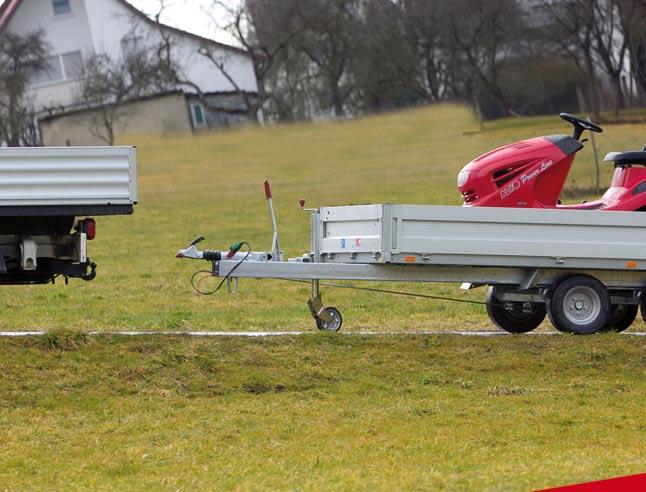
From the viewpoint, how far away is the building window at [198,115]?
125 feet

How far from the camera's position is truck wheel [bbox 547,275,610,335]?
42.8 ft

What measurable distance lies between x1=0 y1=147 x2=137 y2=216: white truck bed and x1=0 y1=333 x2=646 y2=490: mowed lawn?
1238 millimetres

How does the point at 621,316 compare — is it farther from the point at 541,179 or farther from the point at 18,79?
the point at 18,79

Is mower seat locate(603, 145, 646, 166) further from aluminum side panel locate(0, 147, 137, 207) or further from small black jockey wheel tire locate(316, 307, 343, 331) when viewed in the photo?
aluminum side panel locate(0, 147, 137, 207)

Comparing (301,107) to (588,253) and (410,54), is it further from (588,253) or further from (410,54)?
(588,253)

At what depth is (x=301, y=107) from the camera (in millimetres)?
34375

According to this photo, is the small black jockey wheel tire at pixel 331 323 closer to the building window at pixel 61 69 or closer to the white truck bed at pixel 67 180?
the white truck bed at pixel 67 180

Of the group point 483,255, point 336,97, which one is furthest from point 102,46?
point 483,255

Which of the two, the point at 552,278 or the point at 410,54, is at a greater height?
the point at 410,54

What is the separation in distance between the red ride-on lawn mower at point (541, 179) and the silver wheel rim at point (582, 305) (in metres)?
0.01

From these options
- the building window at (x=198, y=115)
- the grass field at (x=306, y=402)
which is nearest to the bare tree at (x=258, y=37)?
the building window at (x=198, y=115)

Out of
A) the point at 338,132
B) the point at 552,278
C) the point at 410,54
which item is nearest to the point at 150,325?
the point at 552,278

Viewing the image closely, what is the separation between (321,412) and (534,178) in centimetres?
413

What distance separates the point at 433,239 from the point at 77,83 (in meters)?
34.8
